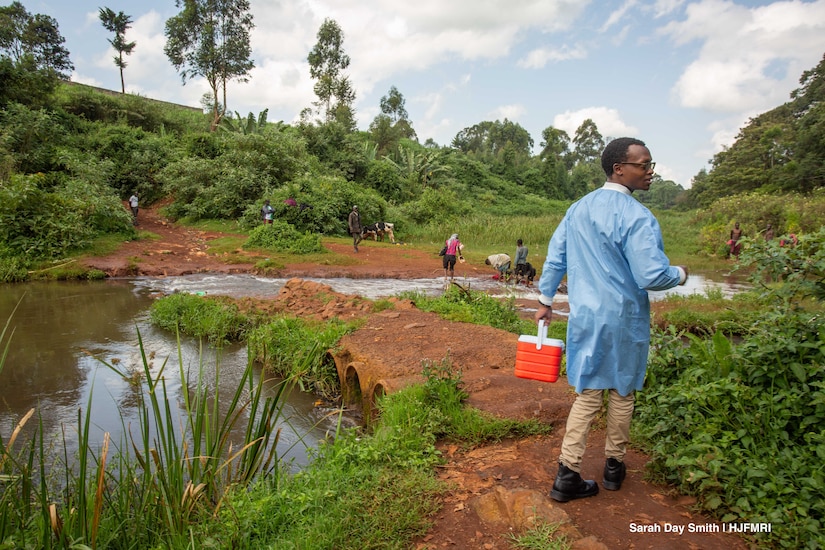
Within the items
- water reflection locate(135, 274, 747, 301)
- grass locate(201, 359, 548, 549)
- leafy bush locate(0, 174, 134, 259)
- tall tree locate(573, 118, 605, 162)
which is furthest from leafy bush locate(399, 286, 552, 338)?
tall tree locate(573, 118, 605, 162)

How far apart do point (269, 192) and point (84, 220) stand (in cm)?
676

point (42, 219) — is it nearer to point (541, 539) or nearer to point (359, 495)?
point (359, 495)

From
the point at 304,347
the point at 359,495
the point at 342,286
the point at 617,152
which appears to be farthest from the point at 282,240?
the point at 617,152

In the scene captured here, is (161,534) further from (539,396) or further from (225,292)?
(225,292)

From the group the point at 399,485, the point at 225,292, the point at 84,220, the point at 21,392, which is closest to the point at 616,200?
the point at 399,485

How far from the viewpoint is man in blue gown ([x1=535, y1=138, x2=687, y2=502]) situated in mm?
2453

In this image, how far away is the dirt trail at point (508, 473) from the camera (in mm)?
2363

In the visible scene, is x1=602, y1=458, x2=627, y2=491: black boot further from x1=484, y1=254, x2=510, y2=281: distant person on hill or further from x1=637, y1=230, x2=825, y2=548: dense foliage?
x1=484, y1=254, x2=510, y2=281: distant person on hill

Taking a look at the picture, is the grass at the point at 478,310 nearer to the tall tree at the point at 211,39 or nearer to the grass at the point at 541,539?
the grass at the point at 541,539

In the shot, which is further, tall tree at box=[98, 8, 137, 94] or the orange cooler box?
tall tree at box=[98, 8, 137, 94]

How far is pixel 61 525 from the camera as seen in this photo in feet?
7.50

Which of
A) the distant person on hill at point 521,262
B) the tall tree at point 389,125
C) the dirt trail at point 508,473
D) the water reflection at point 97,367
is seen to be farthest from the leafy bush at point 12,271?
the tall tree at point 389,125

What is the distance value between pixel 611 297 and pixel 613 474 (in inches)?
37.5

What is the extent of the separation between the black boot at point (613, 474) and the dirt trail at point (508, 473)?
42mm
